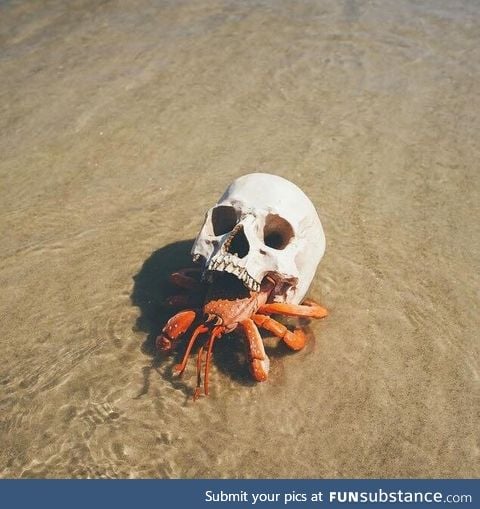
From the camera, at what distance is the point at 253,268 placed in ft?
11.6

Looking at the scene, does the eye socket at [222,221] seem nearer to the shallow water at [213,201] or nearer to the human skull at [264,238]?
the human skull at [264,238]

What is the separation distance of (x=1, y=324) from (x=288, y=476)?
8.44 ft

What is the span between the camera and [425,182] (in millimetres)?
5379

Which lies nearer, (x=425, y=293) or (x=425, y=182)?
(x=425, y=293)

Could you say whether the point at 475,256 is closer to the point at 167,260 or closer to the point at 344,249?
the point at 344,249

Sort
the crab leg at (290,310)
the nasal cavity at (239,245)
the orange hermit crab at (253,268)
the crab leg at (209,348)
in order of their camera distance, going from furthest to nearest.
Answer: the nasal cavity at (239,245)
the crab leg at (290,310)
the orange hermit crab at (253,268)
the crab leg at (209,348)

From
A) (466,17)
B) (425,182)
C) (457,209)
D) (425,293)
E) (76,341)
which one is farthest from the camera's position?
(466,17)

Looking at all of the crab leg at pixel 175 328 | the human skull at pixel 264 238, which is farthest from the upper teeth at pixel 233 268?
the crab leg at pixel 175 328

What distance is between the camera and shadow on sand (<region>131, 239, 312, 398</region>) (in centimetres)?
379

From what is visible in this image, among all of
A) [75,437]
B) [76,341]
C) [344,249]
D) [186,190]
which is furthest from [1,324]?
[344,249]

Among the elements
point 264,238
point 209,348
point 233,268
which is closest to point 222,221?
point 264,238

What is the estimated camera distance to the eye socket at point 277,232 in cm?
377

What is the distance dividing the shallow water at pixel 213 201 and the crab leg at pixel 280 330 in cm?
16

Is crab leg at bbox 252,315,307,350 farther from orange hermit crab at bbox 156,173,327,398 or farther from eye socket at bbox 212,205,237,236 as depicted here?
eye socket at bbox 212,205,237,236
